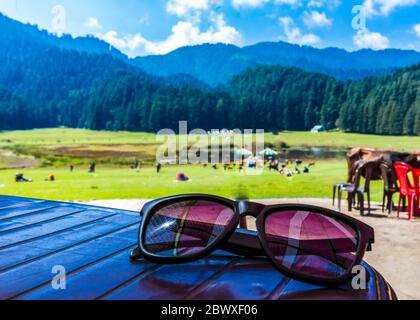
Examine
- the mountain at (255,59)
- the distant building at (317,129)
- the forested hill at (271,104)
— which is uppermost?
the mountain at (255,59)

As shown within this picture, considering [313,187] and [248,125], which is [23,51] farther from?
[313,187]

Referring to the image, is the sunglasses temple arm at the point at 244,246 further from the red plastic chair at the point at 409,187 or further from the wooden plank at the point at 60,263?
the red plastic chair at the point at 409,187

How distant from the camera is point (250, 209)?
803mm

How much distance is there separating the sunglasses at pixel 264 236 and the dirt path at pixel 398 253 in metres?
2.31

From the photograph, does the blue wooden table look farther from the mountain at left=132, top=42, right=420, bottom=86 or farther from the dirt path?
the mountain at left=132, top=42, right=420, bottom=86

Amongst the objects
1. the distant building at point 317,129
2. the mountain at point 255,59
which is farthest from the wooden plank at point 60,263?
the mountain at point 255,59

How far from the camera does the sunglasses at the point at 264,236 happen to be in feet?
2.35

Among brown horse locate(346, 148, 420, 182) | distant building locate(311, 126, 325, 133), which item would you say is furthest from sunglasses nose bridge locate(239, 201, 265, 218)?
distant building locate(311, 126, 325, 133)

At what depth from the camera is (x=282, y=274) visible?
2.32 ft

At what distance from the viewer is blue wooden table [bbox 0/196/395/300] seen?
2.16 ft

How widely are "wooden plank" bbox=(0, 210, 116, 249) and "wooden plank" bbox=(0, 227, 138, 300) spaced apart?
167 millimetres

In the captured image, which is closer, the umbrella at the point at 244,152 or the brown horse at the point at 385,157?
the brown horse at the point at 385,157

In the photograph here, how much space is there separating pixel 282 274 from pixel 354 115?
25.9 metres
